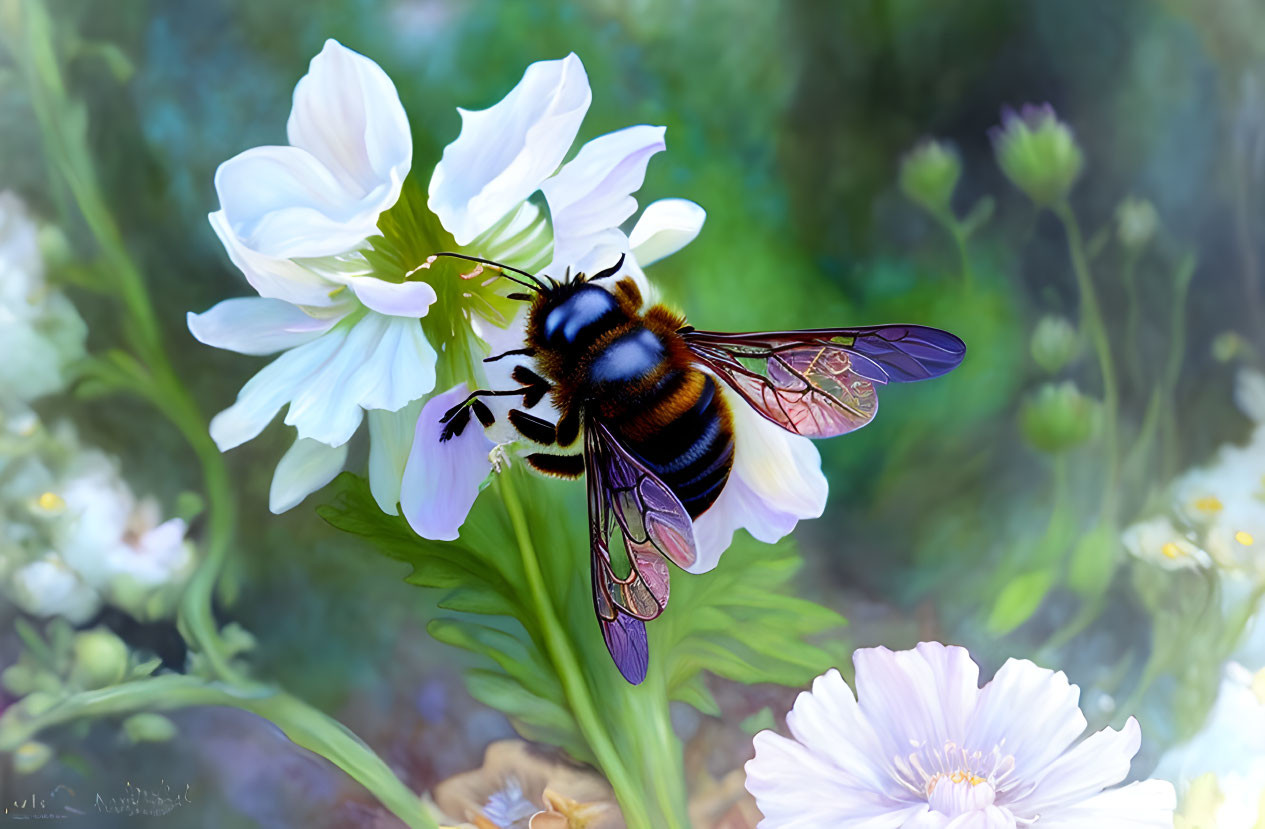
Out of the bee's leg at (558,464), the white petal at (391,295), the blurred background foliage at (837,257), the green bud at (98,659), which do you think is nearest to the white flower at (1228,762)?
the blurred background foliage at (837,257)

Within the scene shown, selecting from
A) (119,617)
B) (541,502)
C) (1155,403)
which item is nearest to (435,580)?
(541,502)

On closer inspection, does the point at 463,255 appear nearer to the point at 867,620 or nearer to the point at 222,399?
the point at 222,399

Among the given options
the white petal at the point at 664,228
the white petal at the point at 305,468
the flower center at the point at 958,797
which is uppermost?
the white petal at the point at 664,228

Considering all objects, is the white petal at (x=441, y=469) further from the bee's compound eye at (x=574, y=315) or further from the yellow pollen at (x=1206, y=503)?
the yellow pollen at (x=1206, y=503)

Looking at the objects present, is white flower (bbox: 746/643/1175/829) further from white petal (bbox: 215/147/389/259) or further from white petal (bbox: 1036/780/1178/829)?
white petal (bbox: 215/147/389/259)

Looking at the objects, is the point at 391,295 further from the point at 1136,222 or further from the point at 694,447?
the point at 1136,222

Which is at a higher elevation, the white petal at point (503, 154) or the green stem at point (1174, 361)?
the green stem at point (1174, 361)
